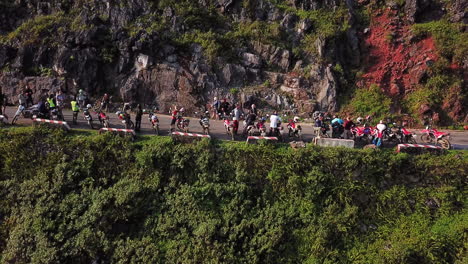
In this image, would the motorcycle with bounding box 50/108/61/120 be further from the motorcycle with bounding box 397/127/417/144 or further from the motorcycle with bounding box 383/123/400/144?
the motorcycle with bounding box 397/127/417/144

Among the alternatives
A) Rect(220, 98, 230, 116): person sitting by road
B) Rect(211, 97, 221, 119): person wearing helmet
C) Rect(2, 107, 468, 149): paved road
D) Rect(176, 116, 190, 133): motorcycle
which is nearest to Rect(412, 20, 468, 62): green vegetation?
Rect(2, 107, 468, 149): paved road

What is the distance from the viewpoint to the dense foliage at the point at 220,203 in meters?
11.1

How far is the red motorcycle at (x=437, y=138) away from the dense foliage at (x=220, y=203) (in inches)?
53.8

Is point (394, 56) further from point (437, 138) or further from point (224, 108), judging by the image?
point (224, 108)

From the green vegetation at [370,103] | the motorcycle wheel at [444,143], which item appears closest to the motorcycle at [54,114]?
the green vegetation at [370,103]

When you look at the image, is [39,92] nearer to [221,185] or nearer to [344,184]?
[221,185]

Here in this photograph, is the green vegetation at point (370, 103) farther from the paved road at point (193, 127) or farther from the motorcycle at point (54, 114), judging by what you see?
the motorcycle at point (54, 114)

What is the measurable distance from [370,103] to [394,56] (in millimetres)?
5685

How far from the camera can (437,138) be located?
15219 millimetres

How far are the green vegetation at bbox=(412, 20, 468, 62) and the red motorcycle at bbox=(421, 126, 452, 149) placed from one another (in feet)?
37.1

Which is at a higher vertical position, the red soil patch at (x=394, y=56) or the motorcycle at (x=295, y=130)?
the red soil patch at (x=394, y=56)

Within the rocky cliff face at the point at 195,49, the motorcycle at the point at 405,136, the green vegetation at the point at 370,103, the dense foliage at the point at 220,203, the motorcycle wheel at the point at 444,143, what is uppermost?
the rocky cliff face at the point at 195,49

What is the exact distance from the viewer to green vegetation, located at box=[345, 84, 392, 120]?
2188cm

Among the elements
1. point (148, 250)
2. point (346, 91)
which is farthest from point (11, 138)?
point (346, 91)
